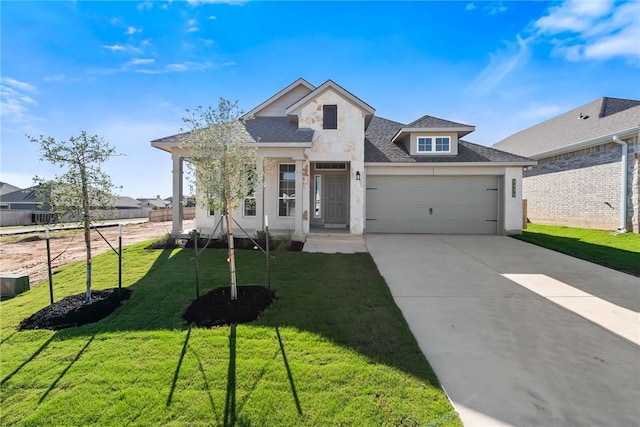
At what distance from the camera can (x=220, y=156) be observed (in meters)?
4.33

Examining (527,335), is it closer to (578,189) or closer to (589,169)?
(589,169)

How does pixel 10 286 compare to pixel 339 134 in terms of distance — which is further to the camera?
pixel 339 134

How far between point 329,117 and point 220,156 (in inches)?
280

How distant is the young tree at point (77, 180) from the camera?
427cm

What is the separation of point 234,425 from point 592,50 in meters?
15.4

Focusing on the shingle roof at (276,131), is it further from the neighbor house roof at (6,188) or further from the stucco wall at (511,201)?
the neighbor house roof at (6,188)

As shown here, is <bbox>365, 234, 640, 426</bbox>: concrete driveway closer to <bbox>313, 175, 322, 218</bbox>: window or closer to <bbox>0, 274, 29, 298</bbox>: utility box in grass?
<bbox>313, 175, 322, 218</bbox>: window

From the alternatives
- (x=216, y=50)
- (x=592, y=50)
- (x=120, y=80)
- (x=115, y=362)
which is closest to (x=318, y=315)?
(x=115, y=362)

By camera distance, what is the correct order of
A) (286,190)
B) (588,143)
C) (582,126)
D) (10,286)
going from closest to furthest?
(10,286)
(286,190)
(588,143)
(582,126)

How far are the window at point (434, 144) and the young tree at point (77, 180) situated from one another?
1103 cm

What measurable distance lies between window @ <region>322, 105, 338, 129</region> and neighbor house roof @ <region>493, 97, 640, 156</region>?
12.0 metres

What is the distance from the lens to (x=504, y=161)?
1097 centimetres

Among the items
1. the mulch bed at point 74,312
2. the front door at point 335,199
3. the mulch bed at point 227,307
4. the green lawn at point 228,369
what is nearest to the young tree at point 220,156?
the mulch bed at point 227,307

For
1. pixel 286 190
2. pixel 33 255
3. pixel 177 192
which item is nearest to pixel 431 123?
pixel 286 190
